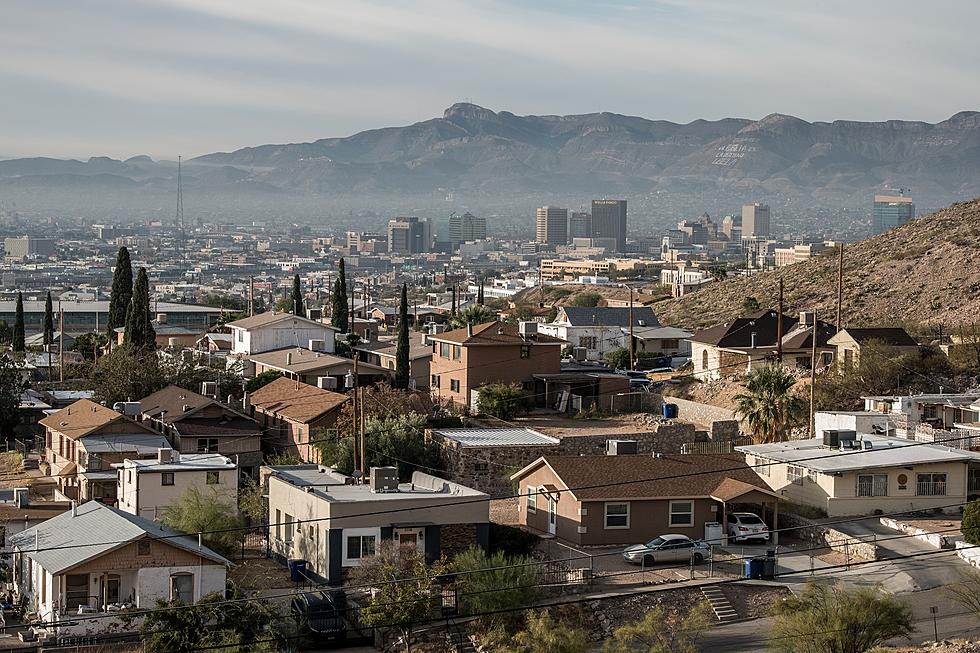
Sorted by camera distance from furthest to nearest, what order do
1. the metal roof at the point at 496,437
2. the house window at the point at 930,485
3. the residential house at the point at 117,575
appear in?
the metal roof at the point at 496,437, the house window at the point at 930,485, the residential house at the point at 117,575

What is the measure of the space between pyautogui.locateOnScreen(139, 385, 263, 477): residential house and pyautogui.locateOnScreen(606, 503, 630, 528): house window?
632 inches

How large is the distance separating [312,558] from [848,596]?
13009 millimetres

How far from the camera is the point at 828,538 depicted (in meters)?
38.1

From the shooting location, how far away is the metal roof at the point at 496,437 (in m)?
46.8

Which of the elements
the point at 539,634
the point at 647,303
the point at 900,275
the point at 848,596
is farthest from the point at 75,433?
the point at 647,303

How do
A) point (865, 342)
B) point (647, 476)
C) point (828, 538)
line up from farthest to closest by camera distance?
point (865, 342) → point (647, 476) → point (828, 538)

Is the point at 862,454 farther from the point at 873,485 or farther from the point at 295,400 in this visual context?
the point at 295,400

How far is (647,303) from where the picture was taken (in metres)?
116

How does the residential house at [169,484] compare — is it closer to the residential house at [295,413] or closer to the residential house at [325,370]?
the residential house at [295,413]

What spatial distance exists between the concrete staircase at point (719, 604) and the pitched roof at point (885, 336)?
994 inches

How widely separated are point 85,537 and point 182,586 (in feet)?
9.02

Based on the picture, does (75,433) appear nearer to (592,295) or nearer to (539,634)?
(539,634)

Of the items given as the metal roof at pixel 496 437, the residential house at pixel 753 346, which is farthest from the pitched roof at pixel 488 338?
the metal roof at pixel 496 437

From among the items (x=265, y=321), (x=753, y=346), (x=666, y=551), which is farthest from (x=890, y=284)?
(x=666, y=551)
